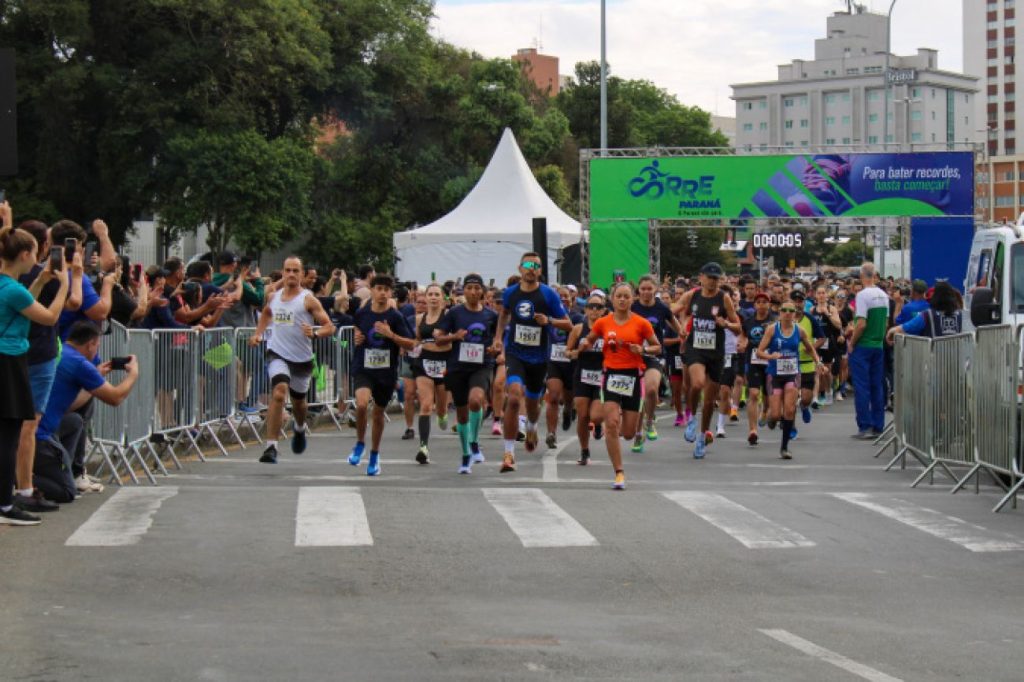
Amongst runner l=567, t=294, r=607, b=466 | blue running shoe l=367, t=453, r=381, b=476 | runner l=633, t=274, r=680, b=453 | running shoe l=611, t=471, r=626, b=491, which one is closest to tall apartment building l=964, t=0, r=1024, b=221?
runner l=633, t=274, r=680, b=453

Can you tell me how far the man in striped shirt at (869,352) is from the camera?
20719 mm

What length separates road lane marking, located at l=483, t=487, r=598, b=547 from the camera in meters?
10.9

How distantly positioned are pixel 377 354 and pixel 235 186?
3480 centimetres

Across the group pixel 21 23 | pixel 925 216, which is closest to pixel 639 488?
pixel 925 216

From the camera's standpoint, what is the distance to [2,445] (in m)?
11.0

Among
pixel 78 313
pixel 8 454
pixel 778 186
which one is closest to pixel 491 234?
pixel 778 186

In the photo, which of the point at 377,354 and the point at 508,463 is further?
the point at 377,354

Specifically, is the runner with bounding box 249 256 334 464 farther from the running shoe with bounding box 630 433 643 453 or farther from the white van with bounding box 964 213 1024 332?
the white van with bounding box 964 213 1024 332

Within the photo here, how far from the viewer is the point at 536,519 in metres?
12.0

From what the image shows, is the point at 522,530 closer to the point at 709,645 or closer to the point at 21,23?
the point at 709,645

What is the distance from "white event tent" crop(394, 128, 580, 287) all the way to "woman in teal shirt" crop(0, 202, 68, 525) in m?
29.1

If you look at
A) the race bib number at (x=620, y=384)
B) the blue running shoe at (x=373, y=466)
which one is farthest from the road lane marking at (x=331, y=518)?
the race bib number at (x=620, y=384)

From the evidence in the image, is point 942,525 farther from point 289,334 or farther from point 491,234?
point 491,234

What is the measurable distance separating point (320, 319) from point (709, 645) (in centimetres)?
889
